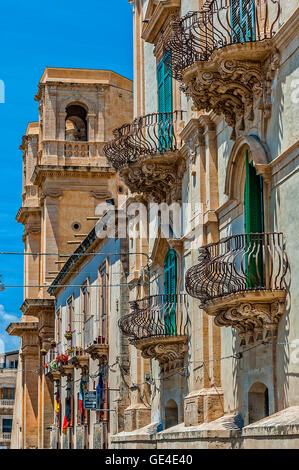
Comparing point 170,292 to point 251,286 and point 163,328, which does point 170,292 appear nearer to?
point 163,328

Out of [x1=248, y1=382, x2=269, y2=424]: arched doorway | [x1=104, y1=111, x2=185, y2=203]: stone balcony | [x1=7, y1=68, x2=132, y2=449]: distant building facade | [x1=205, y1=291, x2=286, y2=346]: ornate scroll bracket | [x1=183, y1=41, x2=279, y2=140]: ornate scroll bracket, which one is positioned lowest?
[x1=248, y1=382, x2=269, y2=424]: arched doorway

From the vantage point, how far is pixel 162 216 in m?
22.8

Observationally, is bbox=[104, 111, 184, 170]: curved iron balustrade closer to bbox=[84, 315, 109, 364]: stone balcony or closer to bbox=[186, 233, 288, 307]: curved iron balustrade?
bbox=[186, 233, 288, 307]: curved iron balustrade

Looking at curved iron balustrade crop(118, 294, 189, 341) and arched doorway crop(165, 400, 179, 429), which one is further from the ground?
curved iron balustrade crop(118, 294, 189, 341)

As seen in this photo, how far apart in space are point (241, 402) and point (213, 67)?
206 inches

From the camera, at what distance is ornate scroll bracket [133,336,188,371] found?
20.5m

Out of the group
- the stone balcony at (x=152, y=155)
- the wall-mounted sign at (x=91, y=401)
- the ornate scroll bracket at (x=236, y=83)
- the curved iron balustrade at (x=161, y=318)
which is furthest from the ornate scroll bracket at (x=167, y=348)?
the wall-mounted sign at (x=91, y=401)

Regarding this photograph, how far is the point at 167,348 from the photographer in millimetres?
20781

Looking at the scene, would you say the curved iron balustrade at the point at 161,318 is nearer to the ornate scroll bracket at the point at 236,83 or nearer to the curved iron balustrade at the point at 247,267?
the curved iron balustrade at the point at 247,267

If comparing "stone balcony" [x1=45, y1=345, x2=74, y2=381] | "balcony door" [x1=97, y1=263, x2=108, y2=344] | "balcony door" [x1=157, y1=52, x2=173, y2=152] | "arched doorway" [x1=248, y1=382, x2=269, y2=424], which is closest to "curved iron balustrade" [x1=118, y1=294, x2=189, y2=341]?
"balcony door" [x1=157, y1=52, x2=173, y2=152]

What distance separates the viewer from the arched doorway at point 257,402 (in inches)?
648

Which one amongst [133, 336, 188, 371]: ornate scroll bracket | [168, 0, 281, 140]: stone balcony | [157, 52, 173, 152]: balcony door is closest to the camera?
[168, 0, 281, 140]: stone balcony

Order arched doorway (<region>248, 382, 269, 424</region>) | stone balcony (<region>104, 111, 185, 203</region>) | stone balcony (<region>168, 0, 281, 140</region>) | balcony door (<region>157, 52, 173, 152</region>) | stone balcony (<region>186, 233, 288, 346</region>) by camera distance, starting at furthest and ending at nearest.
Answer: balcony door (<region>157, 52, 173, 152</region>), stone balcony (<region>104, 111, 185, 203</region>), arched doorway (<region>248, 382, 269, 424</region>), stone balcony (<region>168, 0, 281, 140</region>), stone balcony (<region>186, 233, 288, 346</region>)

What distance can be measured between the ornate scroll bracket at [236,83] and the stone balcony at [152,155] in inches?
150
